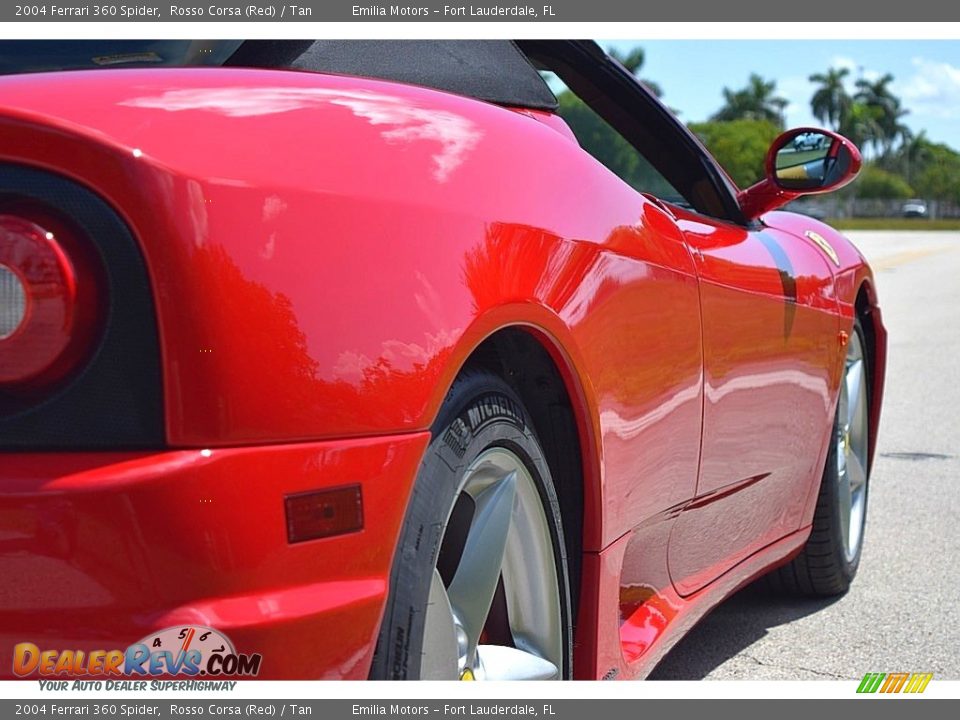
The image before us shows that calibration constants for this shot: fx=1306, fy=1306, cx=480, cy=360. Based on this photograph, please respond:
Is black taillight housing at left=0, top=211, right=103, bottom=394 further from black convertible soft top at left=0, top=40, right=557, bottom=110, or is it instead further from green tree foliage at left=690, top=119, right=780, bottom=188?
green tree foliage at left=690, top=119, right=780, bottom=188

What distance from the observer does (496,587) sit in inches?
81.9

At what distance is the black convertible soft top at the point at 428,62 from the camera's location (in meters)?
2.17

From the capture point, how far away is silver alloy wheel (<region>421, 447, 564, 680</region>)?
1841mm

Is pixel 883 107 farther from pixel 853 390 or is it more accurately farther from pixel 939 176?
pixel 853 390

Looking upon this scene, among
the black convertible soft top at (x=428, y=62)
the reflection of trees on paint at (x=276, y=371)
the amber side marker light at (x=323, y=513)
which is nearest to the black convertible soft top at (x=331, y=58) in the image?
the black convertible soft top at (x=428, y=62)

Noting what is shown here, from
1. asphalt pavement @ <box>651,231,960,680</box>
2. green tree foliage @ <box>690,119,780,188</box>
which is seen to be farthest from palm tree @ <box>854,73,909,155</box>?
asphalt pavement @ <box>651,231,960,680</box>

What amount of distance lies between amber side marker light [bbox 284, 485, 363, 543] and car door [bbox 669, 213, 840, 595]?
1.32 m

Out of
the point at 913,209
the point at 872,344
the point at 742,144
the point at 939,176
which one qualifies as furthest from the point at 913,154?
the point at 872,344

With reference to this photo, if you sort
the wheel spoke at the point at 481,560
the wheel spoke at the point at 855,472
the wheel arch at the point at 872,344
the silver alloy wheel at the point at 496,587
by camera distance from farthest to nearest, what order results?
the wheel arch at the point at 872,344
the wheel spoke at the point at 855,472
the wheel spoke at the point at 481,560
the silver alloy wheel at the point at 496,587

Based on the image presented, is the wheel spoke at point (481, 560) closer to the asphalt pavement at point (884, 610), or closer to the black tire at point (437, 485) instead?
the black tire at point (437, 485)

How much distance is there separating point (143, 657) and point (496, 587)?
74 cm
